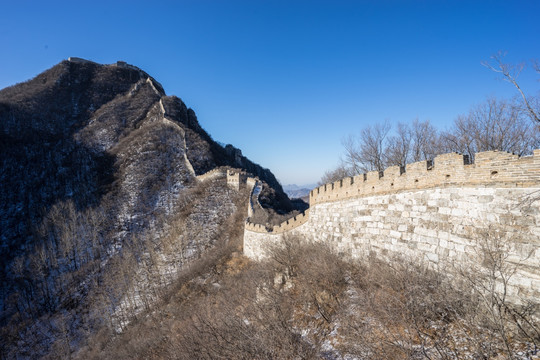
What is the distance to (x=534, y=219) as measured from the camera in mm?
4570

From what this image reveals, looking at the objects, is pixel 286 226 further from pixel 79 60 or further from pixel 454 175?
pixel 79 60

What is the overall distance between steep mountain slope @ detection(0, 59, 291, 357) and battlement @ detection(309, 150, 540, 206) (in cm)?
1638

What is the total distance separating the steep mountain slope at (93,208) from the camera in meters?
21.8

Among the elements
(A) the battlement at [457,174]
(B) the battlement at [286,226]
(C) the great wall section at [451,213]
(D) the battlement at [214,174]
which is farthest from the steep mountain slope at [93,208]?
(A) the battlement at [457,174]

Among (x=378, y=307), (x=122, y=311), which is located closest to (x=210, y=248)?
(x=122, y=311)

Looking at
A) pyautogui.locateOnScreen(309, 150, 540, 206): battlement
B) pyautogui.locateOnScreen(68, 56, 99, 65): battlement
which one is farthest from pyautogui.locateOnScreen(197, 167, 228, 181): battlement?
pyautogui.locateOnScreen(68, 56, 99, 65): battlement

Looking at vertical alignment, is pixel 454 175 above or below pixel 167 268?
above

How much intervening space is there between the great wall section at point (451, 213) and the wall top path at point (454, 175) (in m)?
0.02

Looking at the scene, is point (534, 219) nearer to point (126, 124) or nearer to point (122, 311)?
point (122, 311)

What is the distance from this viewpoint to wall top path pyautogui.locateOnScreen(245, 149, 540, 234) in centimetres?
482

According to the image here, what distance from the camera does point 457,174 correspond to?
6.03 m

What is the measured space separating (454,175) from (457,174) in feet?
0.24

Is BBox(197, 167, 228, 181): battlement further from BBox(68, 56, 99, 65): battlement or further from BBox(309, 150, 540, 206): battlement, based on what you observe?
BBox(68, 56, 99, 65): battlement

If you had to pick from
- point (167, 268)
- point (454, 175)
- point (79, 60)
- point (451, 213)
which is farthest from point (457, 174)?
point (79, 60)
